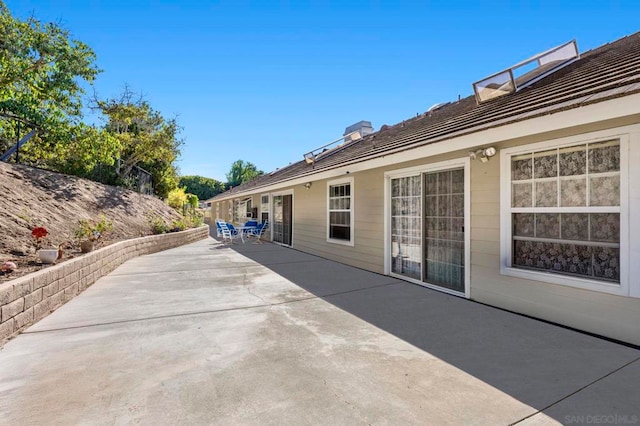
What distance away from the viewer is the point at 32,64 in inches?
387

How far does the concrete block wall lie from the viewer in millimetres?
3354

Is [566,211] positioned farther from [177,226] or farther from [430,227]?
[177,226]

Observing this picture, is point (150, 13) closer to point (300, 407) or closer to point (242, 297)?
point (242, 297)

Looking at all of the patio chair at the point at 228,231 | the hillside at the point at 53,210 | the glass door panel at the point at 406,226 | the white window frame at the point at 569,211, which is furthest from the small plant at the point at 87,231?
the white window frame at the point at 569,211

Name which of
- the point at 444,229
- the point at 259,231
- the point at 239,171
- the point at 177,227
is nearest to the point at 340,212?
the point at 444,229

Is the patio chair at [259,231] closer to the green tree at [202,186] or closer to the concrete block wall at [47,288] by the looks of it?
the concrete block wall at [47,288]

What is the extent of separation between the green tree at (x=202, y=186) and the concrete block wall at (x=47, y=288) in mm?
43468

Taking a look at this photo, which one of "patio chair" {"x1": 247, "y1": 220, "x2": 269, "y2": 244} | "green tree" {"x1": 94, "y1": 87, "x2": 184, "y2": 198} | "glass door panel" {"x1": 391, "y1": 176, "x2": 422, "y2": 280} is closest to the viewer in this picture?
"glass door panel" {"x1": 391, "y1": 176, "x2": 422, "y2": 280}

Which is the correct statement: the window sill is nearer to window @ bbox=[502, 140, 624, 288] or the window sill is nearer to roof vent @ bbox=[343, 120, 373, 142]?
window @ bbox=[502, 140, 624, 288]

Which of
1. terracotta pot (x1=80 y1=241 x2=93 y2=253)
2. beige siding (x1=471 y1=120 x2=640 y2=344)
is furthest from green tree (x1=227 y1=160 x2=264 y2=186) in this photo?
beige siding (x1=471 y1=120 x2=640 y2=344)

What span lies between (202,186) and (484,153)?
50.0m

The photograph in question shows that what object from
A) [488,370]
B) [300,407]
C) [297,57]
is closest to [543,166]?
[488,370]

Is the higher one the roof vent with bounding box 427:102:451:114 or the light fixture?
the roof vent with bounding box 427:102:451:114

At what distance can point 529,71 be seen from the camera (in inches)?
234
